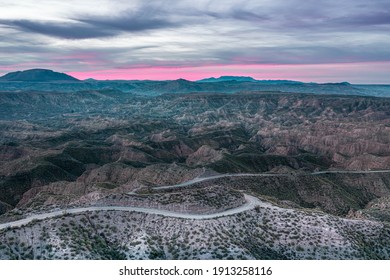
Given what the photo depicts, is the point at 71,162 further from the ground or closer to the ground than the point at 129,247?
closer to the ground

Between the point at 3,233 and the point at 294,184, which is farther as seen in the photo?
the point at 294,184

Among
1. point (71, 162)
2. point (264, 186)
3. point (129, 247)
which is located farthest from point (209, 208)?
point (71, 162)

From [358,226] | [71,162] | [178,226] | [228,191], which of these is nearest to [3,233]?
[178,226]

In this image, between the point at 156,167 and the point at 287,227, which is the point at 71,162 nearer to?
the point at 156,167

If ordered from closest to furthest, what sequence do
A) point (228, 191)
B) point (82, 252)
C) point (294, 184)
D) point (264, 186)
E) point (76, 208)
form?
1. point (82, 252)
2. point (76, 208)
3. point (228, 191)
4. point (264, 186)
5. point (294, 184)

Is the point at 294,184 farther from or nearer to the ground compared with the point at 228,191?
nearer to the ground

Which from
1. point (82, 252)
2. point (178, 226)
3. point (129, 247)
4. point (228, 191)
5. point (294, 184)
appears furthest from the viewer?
point (294, 184)

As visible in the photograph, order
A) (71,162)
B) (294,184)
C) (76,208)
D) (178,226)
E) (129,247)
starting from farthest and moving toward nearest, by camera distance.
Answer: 1. (71,162)
2. (294,184)
3. (76,208)
4. (178,226)
5. (129,247)

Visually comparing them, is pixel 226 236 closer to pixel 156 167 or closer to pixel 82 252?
pixel 82 252

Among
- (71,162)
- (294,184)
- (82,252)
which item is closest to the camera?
(82,252)
